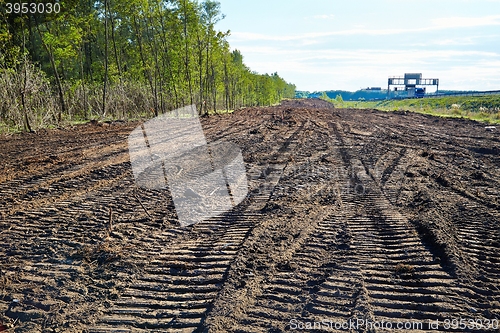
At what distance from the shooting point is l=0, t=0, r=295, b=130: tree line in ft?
51.7

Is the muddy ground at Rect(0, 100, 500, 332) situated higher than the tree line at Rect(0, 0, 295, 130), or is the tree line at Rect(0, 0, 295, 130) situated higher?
the tree line at Rect(0, 0, 295, 130)

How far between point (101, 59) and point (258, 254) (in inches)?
1379

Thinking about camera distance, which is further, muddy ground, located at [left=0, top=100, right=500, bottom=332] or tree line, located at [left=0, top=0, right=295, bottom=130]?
tree line, located at [left=0, top=0, right=295, bottom=130]

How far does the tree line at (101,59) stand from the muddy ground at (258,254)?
29.9 ft

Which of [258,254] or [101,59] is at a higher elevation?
[101,59]

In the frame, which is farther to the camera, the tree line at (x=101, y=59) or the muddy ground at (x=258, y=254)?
the tree line at (x=101, y=59)

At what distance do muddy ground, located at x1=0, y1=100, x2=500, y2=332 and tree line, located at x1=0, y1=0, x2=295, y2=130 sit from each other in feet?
29.9

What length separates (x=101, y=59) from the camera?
34.6m

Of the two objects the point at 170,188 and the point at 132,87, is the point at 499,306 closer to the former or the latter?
the point at 170,188

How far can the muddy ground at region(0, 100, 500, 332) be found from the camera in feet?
10.7

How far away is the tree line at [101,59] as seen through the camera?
15.8 m

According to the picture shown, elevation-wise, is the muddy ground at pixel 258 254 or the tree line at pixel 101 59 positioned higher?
the tree line at pixel 101 59

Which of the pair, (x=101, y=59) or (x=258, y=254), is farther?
(x=101, y=59)

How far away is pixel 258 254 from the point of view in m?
4.44
